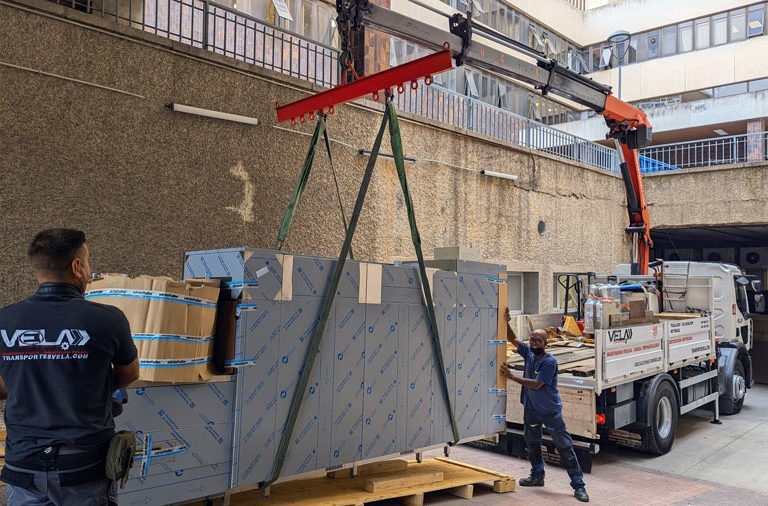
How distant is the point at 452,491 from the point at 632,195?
909cm

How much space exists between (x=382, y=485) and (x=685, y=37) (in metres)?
30.5

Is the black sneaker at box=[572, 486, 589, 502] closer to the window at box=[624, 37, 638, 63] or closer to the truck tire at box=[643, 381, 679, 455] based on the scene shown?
the truck tire at box=[643, 381, 679, 455]

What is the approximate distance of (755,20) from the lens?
27.1 meters

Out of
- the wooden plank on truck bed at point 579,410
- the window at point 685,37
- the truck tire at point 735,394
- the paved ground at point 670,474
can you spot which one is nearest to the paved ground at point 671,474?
the paved ground at point 670,474

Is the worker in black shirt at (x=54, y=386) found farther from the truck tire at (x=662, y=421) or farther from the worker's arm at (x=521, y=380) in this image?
the truck tire at (x=662, y=421)

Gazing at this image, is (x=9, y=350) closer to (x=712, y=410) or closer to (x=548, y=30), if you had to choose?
(x=712, y=410)

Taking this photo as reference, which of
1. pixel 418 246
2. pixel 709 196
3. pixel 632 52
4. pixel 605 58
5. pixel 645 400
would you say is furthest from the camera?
pixel 605 58

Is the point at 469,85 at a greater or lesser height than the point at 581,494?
greater

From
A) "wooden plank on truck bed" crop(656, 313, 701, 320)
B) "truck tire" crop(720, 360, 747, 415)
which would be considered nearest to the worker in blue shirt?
"wooden plank on truck bed" crop(656, 313, 701, 320)

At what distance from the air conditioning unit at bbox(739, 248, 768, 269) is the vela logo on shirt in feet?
84.0

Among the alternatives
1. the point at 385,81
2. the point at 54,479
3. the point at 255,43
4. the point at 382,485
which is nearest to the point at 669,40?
the point at 255,43

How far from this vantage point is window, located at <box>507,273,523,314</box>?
14188 millimetres

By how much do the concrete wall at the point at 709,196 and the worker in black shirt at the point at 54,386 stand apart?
17686 millimetres

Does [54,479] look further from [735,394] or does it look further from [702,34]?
[702,34]
